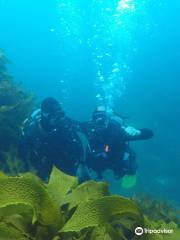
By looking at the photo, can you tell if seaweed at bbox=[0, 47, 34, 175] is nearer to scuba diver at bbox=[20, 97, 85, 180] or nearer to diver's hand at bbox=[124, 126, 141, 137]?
scuba diver at bbox=[20, 97, 85, 180]

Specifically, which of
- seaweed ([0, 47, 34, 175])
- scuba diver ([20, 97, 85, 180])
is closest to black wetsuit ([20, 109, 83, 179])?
scuba diver ([20, 97, 85, 180])

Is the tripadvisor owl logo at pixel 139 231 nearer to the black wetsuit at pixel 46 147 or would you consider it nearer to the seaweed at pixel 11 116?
the seaweed at pixel 11 116

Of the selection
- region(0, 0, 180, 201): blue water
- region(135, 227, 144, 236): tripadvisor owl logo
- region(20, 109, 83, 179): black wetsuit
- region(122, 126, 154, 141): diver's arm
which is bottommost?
region(135, 227, 144, 236): tripadvisor owl logo

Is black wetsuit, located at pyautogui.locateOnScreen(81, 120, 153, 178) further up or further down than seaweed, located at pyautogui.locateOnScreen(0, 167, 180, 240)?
further up

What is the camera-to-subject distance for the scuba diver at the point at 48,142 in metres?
6.07

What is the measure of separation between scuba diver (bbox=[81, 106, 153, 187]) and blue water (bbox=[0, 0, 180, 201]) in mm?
9291

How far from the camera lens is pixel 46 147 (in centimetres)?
607

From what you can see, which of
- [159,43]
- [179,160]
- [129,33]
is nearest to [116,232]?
[179,160]

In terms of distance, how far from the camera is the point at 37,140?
606cm

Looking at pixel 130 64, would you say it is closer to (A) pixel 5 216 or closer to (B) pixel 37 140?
(B) pixel 37 140

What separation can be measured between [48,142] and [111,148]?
4.56ft

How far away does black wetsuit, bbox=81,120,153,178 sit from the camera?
679cm

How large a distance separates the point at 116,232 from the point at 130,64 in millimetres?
52613

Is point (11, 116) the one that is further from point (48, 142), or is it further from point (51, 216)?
point (51, 216)
